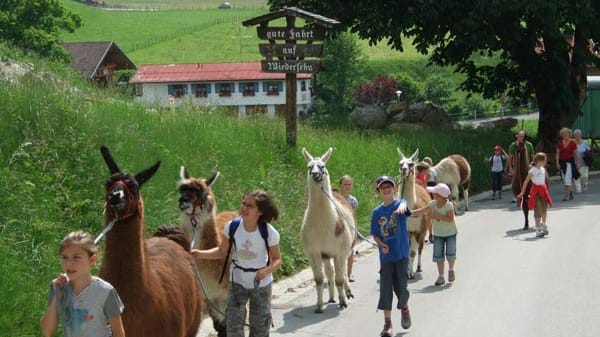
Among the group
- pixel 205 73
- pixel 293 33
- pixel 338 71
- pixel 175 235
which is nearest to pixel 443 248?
pixel 175 235

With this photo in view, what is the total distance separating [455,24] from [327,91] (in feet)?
172

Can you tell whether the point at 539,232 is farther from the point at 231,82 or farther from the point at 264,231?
the point at 231,82

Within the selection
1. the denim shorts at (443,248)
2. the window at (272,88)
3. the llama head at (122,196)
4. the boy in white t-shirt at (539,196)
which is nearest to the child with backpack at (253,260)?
the llama head at (122,196)

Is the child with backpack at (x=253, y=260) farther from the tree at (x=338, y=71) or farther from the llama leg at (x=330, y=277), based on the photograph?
the tree at (x=338, y=71)

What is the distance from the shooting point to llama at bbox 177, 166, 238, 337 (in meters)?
9.80

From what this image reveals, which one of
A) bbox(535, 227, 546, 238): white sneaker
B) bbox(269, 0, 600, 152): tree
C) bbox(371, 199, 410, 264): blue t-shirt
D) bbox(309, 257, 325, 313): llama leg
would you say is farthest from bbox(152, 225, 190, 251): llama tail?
bbox(269, 0, 600, 152): tree

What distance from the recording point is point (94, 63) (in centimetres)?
6322

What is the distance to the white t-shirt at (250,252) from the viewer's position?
851cm

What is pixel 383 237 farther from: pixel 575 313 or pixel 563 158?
pixel 563 158

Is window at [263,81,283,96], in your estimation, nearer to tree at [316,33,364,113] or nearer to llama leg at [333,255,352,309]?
tree at [316,33,364,113]

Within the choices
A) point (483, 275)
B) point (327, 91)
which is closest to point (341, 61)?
point (327, 91)

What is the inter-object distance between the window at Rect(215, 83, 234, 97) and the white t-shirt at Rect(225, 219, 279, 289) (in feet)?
239

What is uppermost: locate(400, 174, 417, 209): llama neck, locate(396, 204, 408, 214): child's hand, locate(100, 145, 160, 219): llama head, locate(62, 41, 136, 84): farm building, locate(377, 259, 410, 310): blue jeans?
locate(62, 41, 136, 84): farm building

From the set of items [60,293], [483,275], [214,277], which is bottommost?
[483,275]
